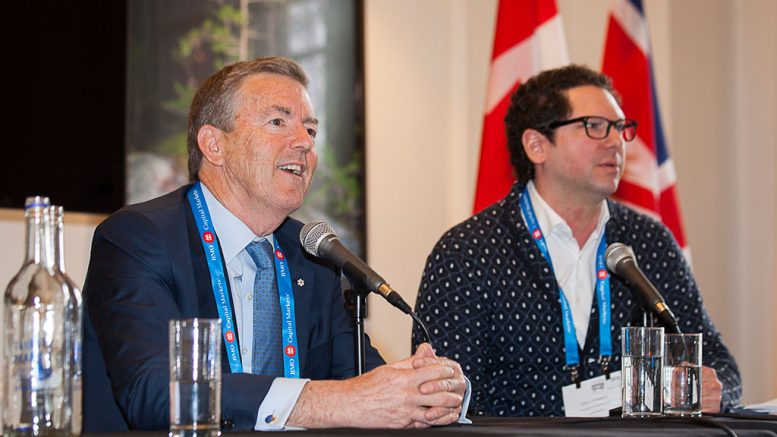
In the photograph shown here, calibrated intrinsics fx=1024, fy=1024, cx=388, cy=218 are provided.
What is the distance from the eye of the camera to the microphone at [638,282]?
2109 millimetres

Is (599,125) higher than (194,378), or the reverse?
(599,125)

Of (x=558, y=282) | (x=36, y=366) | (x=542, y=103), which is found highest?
(x=542, y=103)

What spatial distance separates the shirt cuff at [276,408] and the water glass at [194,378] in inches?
11.3

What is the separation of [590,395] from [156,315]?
1.35 m

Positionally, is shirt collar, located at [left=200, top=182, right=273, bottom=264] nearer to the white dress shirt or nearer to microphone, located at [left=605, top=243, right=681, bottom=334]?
the white dress shirt

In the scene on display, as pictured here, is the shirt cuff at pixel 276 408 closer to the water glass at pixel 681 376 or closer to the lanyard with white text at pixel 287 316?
the lanyard with white text at pixel 287 316

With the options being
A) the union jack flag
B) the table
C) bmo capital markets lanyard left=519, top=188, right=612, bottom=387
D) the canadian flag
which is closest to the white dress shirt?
the table

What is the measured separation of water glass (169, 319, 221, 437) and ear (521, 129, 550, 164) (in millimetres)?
1920

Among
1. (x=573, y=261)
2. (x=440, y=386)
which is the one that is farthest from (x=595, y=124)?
(x=440, y=386)

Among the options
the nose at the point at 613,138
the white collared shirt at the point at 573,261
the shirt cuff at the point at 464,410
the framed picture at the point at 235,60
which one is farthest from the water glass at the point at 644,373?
the framed picture at the point at 235,60

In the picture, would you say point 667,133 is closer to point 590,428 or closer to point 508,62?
point 508,62

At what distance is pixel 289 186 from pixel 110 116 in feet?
4.64

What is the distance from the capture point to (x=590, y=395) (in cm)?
279

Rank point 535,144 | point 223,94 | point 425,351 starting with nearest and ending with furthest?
1. point 425,351
2. point 223,94
3. point 535,144
